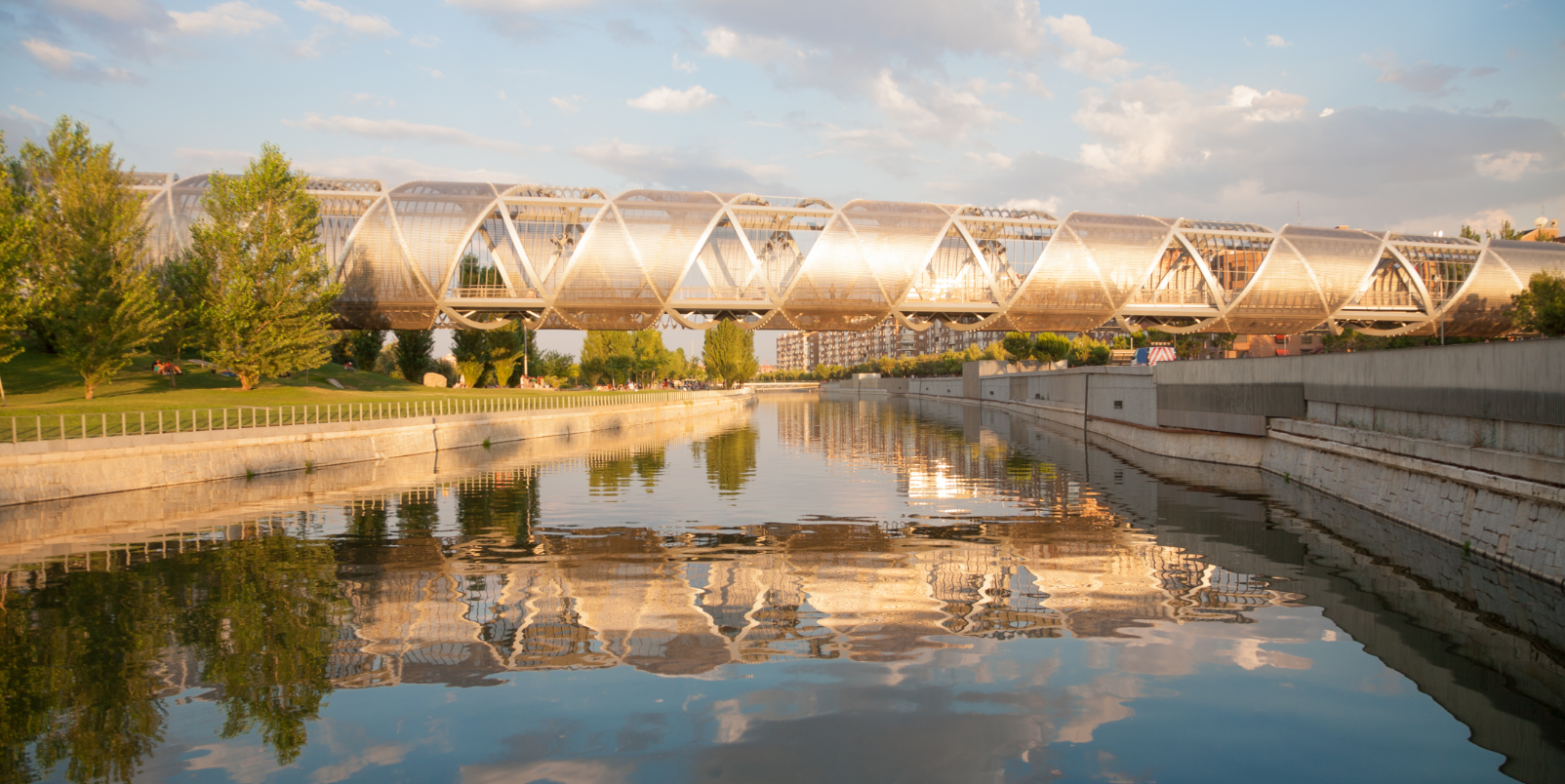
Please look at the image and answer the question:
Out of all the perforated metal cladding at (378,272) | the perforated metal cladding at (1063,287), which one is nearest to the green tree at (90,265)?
the perforated metal cladding at (378,272)

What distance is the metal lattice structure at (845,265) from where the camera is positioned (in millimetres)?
57719

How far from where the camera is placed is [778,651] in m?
9.38

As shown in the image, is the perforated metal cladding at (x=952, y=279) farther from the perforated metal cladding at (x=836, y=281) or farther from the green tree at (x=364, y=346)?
the green tree at (x=364, y=346)

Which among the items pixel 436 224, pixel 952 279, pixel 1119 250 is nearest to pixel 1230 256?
pixel 1119 250

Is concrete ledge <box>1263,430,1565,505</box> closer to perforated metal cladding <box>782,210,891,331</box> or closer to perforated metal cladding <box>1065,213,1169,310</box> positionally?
perforated metal cladding <box>782,210,891,331</box>

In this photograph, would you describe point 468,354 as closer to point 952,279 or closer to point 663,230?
point 663,230

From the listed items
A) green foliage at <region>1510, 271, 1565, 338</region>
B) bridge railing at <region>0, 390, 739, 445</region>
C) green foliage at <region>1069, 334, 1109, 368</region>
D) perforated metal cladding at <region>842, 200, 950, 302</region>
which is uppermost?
perforated metal cladding at <region>842, 200, 950, 302</region>

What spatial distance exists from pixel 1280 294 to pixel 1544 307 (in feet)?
74.8

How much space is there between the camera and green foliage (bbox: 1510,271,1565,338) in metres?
42.4

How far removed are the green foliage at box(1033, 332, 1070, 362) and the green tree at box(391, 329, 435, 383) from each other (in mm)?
62231

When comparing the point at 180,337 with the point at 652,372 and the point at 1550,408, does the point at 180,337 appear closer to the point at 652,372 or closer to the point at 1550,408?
the point at 1550,408

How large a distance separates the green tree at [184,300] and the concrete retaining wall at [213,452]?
16.2 metres

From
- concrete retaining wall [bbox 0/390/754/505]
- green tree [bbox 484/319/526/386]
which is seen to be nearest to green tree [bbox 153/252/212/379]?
concrete retaining wall [bbox 0/390/754/505]

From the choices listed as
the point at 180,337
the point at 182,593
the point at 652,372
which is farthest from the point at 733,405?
the point at 182,593
